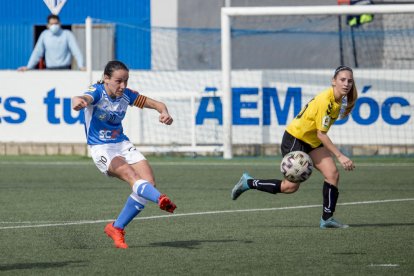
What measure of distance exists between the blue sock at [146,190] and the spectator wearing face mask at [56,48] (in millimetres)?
13054

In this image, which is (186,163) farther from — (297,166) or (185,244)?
(185,244)

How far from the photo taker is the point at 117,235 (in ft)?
34.1

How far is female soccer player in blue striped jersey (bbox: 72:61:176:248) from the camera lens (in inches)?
418

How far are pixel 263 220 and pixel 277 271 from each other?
3.81m

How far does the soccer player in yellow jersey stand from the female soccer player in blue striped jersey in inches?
69.5

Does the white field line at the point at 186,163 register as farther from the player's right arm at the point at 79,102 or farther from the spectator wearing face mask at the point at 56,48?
the player's right arm at the point at 79,102

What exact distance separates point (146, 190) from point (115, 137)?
862 mm

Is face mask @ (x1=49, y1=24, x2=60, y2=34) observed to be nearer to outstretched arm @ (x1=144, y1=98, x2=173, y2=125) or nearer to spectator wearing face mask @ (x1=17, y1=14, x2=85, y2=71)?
spectator wearing face mask @ (x1=17, y1=14, x2=85, y2=71)

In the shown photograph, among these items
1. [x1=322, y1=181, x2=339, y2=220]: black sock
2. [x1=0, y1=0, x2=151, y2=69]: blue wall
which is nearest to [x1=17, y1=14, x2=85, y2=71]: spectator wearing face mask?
[x1=0, y1=0, x2=151, y2=69]: blue wall

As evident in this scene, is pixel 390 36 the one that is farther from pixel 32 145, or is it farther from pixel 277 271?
Answer: pixel 277 271

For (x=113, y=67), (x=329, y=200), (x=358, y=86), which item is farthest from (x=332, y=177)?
(x=358, y=86)

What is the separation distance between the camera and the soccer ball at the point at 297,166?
12008mm

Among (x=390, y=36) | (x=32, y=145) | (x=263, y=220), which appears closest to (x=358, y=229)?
(x=263, y=220)

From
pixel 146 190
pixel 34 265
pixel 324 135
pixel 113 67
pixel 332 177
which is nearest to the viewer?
pixel 34 265
